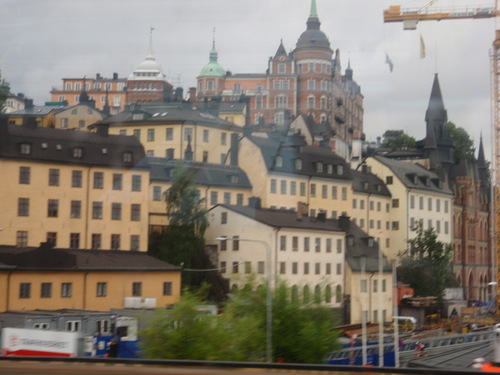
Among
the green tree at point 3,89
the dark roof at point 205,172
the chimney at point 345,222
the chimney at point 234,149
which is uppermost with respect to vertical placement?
the green tree at point 3,89

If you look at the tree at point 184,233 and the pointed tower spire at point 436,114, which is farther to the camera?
the pointed tower spire at point 436,114

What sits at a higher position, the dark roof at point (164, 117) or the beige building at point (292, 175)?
the dark roof at point (164, 117)

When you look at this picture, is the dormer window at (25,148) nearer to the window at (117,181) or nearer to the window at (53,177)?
the window at (53,177)

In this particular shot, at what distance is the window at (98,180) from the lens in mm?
5754

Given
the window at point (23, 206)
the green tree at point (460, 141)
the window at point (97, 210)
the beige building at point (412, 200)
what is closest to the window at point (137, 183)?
the window at point (97, 210)

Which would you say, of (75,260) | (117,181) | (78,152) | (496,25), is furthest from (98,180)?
(496,25)

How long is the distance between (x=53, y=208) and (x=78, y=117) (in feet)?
2.59

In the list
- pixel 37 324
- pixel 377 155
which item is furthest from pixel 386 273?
pixel 37 324

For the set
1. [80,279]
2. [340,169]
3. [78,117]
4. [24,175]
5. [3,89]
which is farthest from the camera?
[3,89]

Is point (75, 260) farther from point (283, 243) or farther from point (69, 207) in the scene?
point (283, 243)

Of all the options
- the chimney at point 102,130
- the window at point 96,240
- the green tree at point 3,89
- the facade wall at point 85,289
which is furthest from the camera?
the green tree at point 3,89

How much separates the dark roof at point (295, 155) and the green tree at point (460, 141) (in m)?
0.78

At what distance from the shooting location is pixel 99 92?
238 inches

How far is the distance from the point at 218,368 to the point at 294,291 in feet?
4.30
